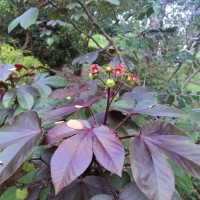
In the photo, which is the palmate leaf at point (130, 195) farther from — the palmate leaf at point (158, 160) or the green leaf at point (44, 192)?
the green leaf at point (44, 192)

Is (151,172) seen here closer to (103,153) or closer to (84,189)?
(103,153)

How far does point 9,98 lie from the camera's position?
1047mm

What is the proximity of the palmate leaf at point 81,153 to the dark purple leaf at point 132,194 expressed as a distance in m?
0.10

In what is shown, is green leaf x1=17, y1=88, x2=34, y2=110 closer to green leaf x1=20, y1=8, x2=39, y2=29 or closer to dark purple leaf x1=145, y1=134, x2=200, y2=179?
green leaf x1=20, y1=8, x2=39, y2=29

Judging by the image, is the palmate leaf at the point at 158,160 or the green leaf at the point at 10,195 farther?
the green leaf at the point at 10,195

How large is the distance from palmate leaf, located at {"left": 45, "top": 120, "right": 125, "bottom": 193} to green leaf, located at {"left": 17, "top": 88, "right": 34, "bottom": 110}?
408 mm

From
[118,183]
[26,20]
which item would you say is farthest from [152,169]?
[26,20]

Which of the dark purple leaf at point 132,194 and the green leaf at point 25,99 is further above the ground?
the green leaf at point 25,99

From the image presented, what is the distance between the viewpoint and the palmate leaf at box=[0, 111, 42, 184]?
1.86 feet

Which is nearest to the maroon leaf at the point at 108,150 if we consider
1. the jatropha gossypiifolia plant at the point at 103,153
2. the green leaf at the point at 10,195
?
the jatropha gossypiifolia plant at the point at 103,153

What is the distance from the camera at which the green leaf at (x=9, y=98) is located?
40.9 inches

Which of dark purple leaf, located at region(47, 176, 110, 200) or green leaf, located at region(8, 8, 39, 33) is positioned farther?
green leaf, located at region(8, 8, 39, 33)

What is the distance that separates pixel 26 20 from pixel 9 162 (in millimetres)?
875

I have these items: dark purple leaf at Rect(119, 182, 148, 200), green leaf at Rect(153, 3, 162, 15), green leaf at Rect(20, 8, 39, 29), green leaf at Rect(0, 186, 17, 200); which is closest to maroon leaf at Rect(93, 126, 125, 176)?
dark purple leaf at Rect(119, 182, 148, 200)
